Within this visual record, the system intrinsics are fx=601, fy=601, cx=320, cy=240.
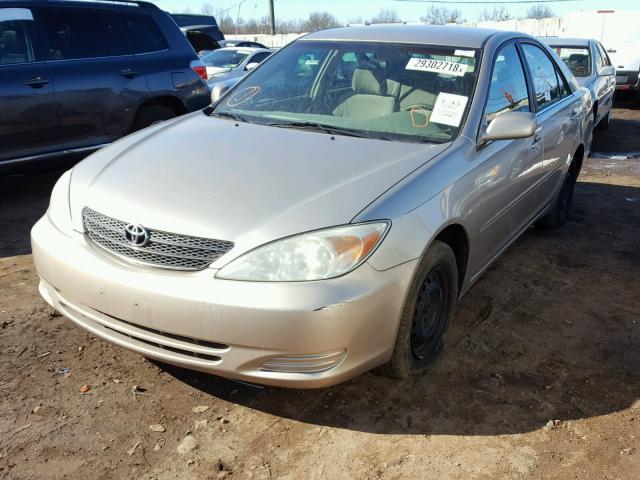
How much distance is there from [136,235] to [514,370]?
6.50 feet

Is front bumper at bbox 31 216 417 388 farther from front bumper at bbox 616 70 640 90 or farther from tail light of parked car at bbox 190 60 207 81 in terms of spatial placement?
front bumper at bbox 616 70 640 90

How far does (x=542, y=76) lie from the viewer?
4.46 meters

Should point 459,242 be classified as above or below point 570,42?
below

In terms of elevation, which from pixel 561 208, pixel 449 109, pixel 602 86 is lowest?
pixel 561 208

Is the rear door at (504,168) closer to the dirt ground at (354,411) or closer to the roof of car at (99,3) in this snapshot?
the dirt ground at (354,411)

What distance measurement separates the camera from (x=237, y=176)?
271 centimetres

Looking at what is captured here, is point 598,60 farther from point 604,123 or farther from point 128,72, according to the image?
point 128,72

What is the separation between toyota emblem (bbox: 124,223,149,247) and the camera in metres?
2.42

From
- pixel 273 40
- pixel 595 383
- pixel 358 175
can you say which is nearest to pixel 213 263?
pixel 358 175

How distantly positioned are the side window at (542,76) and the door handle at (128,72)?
3.73m

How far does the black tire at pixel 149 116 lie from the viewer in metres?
6.16

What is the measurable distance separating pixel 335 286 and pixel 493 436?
1.00 meters

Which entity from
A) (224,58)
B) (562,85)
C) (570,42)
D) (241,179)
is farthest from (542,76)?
(224,58)

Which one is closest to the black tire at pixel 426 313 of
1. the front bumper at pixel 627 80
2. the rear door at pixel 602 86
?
the rear door at pixel 602 86
